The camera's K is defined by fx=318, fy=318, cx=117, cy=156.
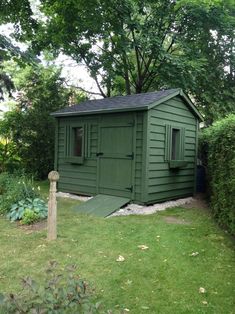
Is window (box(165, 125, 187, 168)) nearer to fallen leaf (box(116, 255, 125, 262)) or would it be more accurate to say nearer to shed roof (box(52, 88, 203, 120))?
shed roof (box(52, 88, 203, 120))

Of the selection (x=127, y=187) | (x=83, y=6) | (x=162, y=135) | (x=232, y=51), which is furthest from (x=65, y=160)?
(x=232, y=51)

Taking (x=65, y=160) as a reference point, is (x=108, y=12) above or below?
above

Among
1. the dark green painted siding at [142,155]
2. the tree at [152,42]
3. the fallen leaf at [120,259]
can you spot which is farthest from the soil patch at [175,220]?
the tree at [152,42]

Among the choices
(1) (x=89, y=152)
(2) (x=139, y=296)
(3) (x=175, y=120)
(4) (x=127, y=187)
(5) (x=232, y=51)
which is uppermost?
(5) (x=232, y=51)

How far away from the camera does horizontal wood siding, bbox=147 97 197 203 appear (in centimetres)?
760

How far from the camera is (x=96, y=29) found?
13.0 metres

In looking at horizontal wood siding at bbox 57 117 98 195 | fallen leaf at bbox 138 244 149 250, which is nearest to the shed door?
horizontal wood siding at bbox 57 117 98 195

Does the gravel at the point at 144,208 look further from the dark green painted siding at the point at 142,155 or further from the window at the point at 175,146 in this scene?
the window at the point at 175,146

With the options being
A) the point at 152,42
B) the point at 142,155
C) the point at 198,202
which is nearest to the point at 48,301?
the point at 142,155

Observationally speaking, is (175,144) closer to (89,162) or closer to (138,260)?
(89,162)

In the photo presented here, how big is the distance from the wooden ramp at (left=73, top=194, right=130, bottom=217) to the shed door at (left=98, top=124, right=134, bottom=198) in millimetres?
236

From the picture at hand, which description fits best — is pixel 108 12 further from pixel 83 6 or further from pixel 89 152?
pixel 89 152

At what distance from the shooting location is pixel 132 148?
303 inches

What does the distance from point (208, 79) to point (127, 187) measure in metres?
8.98
